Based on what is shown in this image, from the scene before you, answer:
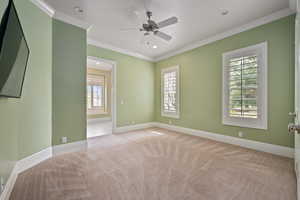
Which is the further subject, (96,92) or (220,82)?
(96,92)

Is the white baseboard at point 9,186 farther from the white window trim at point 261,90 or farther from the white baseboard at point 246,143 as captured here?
the white window trim at point 261,90

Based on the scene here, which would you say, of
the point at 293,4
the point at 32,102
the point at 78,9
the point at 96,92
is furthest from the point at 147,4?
the point at 96,92

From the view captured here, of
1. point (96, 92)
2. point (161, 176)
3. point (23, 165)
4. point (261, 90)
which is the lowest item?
point (161, 176)

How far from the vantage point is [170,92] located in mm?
5180

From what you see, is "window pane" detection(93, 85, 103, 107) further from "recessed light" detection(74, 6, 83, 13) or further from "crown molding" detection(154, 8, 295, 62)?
"recessed light" detection(74, 6, 83, 13)

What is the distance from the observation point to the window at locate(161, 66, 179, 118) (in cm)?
491

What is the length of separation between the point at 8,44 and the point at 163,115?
4.71m

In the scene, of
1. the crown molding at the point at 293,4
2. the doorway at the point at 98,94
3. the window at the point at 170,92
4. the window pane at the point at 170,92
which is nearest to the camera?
the crown molding at the point at 293,4

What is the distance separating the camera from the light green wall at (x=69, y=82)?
2844mm

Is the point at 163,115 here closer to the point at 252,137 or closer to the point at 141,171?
the point at 252,137

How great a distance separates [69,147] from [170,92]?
3.73 metres

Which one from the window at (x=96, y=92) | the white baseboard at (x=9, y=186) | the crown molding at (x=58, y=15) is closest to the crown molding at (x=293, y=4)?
the crown molding at (x=58, y=15)

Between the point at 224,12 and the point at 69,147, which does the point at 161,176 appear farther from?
the point at 224,12

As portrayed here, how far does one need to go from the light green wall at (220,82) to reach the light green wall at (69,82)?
126 inches
